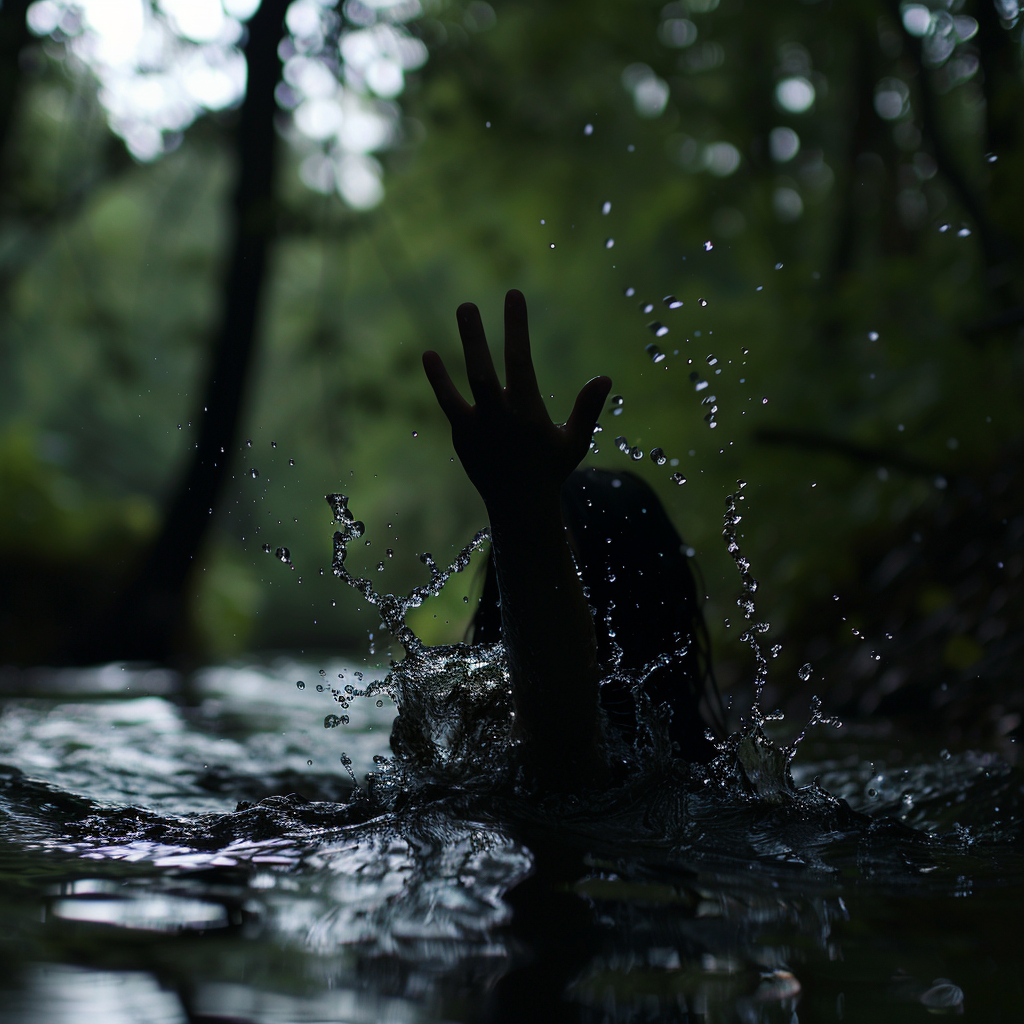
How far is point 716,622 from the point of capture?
20.7 ft

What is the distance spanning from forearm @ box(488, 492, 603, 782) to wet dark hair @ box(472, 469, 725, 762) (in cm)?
41

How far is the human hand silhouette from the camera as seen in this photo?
6.15 feet

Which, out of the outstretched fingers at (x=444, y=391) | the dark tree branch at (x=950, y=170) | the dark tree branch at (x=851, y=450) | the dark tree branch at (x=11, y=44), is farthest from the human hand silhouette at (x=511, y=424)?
the dark tree branch at (x=11, y=44)

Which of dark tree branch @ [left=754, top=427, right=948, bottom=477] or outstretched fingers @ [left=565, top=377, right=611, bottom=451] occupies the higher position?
dark tree branch @ [left=754, top=427, right=948, bottom=477]

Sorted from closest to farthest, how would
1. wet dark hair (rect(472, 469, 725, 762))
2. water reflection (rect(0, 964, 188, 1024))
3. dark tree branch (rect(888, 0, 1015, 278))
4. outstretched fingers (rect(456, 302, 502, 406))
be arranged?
1. water reflection (rect(0, 964, 188, 1024))
2. outstretched fingers (rect(456, 302, 502, 406))
3. wet dark hair (rect(472, 469, 725, 762))
4. dark tree branch (rect(888, 0, 1015, 278))

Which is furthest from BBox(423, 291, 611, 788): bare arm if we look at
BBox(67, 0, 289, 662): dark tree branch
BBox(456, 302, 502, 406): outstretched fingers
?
BBox(67, 0, 289, 662): dark tree branch

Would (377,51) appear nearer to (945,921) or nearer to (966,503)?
(966,503)

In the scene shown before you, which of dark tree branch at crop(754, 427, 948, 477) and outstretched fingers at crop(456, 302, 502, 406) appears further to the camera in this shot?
dark tree branch at crop(754, 427, 948, 477)

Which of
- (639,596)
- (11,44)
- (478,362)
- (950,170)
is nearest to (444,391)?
(478,362)

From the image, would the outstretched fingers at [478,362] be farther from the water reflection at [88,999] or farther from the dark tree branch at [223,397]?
the dark tree branch at [223,397]

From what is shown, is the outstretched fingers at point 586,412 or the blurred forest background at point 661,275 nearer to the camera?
the outstretched fingers at point 586,412

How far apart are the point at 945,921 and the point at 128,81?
6711 mm

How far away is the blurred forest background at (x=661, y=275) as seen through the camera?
470cm

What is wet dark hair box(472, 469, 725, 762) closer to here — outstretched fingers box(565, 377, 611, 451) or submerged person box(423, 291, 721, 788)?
submerged person box(423, 291, 721, 788)
